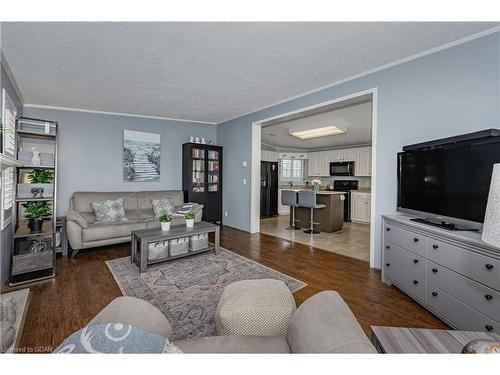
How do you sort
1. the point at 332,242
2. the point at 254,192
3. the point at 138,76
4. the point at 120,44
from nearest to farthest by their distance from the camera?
the point at 120,44 → the point at 138,76 → the point at 332,242 → the point at 254,192

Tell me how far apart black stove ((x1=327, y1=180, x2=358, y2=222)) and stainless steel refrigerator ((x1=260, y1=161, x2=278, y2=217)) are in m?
1.93

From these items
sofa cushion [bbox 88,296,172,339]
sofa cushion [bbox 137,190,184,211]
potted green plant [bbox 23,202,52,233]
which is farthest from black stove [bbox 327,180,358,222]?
potted green plant [bbox 23,202,52,233]

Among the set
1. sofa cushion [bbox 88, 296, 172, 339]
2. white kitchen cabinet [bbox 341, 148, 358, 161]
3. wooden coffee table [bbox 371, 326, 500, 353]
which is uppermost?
white kitchen cabinet [bbox 341, 148, 358, 161]

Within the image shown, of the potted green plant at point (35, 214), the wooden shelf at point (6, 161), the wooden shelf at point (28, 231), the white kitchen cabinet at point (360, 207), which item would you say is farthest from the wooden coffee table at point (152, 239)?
the white kitchen cabinet at point (360, 207)

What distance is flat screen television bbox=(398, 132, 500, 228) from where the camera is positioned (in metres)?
1.71

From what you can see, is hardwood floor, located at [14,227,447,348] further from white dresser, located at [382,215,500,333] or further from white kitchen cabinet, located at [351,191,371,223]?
white kitchen cabinet, located at [351,191,371,223]

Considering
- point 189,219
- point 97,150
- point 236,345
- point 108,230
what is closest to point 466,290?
point 236,345

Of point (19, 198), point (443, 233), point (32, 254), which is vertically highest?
point (19, 198)

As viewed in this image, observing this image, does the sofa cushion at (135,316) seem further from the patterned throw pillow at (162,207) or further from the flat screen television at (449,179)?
the patterned throw pillow at (162,207)

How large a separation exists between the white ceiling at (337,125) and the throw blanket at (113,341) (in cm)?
403
